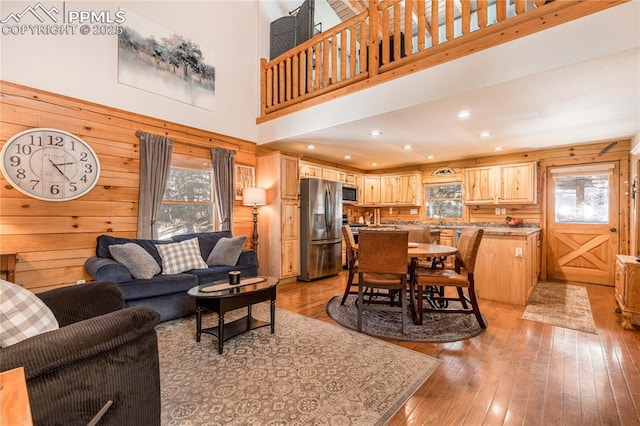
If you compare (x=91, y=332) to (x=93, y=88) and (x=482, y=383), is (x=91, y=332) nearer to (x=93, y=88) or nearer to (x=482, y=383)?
(x=482, y=383)

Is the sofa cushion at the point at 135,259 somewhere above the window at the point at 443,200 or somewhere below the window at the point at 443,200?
below

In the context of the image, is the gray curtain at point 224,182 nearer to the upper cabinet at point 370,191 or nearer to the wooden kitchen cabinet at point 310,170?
the wooden kitchen cabinet at point 310,170

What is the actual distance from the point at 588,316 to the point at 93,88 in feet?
20.3

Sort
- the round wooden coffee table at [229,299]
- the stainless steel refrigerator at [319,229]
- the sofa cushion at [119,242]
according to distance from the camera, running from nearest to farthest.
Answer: the round wooden coffee table at [229,299], the sofa cushion at [119,242], the stainless steel refrigerator at [319,229]

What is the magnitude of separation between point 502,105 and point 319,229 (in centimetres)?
320

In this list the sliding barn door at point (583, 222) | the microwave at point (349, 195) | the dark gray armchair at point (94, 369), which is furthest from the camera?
the microwave at point (349, 195)

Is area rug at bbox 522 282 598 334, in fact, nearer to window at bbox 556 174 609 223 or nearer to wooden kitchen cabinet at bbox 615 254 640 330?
wooden kitchen cabinet at bbox 615 254 640 330

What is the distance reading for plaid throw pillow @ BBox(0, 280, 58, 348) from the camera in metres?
1.13

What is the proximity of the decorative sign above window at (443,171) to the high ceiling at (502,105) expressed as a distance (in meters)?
0.85

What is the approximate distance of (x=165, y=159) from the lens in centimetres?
377

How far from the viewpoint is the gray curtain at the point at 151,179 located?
11.7 feet

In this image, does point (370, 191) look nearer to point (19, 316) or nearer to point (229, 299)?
point (229, 299)

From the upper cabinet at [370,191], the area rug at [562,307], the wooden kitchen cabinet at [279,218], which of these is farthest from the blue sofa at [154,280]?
the upper cabinet at [370,191]

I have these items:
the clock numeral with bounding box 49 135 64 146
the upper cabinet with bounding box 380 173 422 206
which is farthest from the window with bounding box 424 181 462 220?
the clock numeral with bounding box 49 135 64 146
